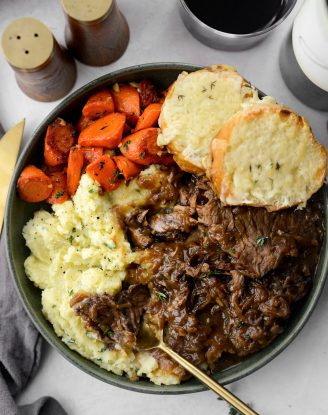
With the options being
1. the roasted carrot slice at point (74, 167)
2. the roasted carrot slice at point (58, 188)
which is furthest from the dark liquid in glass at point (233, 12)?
the roasted carrot slice at point (58, 188)

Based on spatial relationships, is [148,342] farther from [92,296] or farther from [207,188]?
[207,188]

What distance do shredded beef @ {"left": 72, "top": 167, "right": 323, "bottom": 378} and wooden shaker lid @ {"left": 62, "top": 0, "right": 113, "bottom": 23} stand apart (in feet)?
3.38

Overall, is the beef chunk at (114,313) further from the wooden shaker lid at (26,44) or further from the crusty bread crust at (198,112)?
the wooden shaker lid at (26,44)

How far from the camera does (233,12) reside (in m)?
3.70

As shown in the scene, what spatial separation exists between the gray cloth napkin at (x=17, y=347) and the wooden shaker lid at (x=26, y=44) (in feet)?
4.00

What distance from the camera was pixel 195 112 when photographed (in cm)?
330

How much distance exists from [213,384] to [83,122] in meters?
1.87

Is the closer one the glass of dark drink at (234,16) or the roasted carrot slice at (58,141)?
the roasted carrot slice at (58,141)

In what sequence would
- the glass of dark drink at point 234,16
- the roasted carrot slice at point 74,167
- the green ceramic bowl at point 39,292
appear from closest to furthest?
the green ceramic bowl at point 39,292 < the roasted carrot slice at point 74,167 < the glass of dark drink at point 234,16

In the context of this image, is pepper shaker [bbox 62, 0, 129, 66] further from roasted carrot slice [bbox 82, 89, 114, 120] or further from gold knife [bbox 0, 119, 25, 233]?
gold knife [bbox 0, 119, 25, 233]

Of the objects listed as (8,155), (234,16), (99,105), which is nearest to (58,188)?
(8,155)

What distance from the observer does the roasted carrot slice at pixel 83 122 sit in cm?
356

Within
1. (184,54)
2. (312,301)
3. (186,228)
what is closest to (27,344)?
(186,228)

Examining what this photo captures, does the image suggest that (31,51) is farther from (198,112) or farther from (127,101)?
(198,112)
